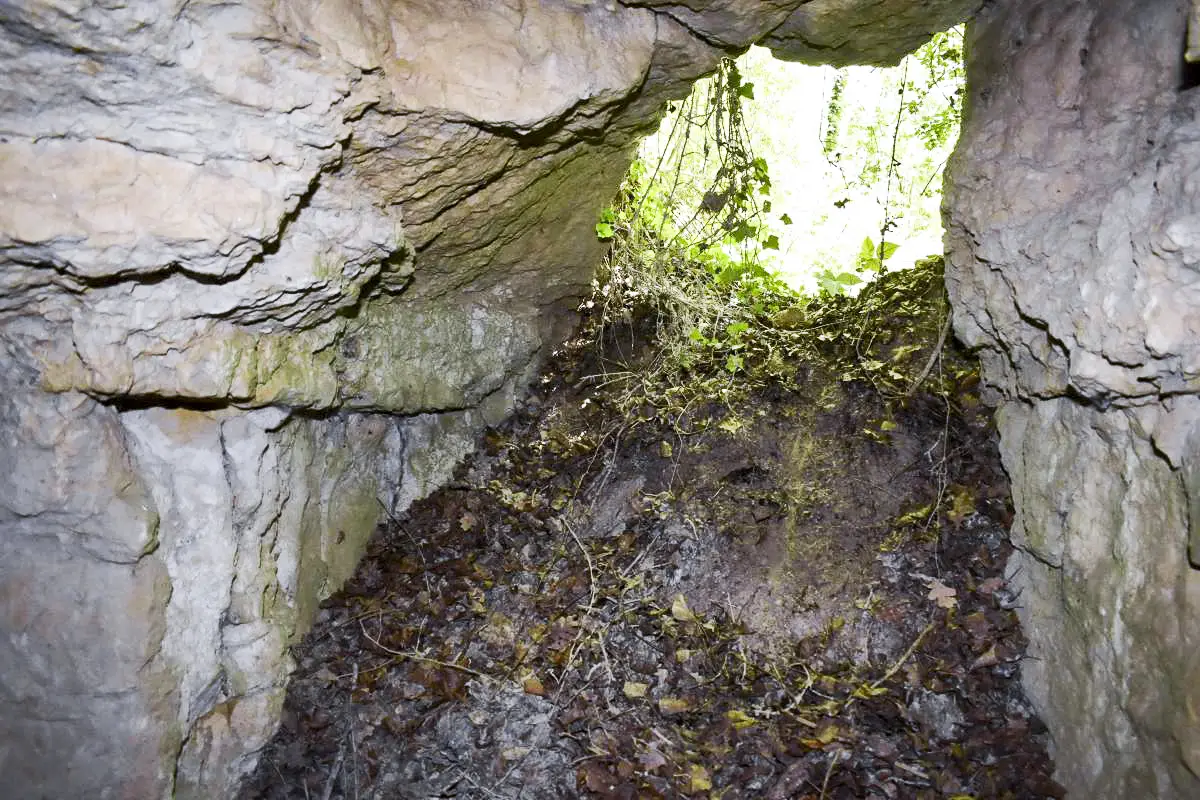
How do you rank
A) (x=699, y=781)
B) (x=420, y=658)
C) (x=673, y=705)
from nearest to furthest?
(x=699, y=781) → (x=673, y=705) → (x=420, y=658)

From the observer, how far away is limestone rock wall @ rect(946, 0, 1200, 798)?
258cm

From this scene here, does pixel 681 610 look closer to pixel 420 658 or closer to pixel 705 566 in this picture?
pixel 705 566

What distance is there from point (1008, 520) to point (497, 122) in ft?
10.5

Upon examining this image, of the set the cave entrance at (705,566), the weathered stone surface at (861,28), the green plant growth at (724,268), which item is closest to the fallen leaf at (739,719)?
the cave entrance at (705,566)

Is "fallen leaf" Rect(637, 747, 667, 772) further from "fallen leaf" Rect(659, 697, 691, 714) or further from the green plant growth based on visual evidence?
the green plant growth

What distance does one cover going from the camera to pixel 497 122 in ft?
10.8

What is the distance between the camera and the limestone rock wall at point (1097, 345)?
102 inches

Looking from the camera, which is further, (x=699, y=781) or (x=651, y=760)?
(x=651, y=760)

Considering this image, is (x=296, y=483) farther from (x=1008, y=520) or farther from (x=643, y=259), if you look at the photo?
(x=1008, y=520)

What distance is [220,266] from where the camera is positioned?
290 centimetres

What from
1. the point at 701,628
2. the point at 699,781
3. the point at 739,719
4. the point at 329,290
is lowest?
the point at 699,781

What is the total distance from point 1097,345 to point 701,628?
224 cm

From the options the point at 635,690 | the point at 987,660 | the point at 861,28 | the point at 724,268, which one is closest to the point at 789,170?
the point at 724,268

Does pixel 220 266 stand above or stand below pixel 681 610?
above
